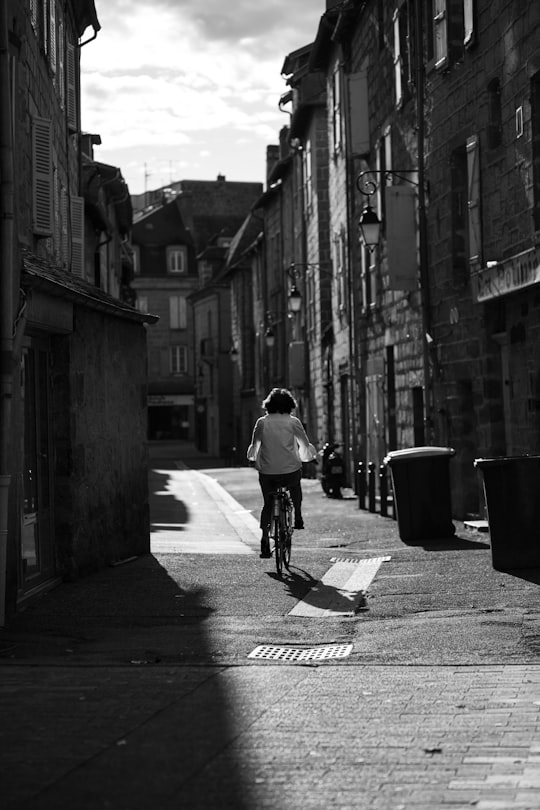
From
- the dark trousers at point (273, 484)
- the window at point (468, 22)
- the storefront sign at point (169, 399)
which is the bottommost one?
the dark trousers at point (273, 484)

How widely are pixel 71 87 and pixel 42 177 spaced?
7135mm

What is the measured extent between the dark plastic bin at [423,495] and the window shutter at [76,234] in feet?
28.3

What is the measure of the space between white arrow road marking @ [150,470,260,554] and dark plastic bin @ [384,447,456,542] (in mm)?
1785

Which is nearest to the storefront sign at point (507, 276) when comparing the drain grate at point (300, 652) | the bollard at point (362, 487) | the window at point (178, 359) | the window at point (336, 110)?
the bollard at point (362, 487)

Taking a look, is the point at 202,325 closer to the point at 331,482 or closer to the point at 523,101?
the point at 331,482

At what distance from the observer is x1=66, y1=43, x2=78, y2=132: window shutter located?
891 inches

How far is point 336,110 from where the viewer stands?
30969mm

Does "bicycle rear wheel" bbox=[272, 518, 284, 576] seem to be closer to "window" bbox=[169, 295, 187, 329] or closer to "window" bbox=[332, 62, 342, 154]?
"window" bbox=[332, 62, 342, 154]

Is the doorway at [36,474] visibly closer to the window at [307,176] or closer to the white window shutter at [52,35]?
the white window shutter at [52,35]

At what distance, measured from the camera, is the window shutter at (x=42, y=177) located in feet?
52.3

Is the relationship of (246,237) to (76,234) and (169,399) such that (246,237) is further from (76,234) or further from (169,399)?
(76,234)

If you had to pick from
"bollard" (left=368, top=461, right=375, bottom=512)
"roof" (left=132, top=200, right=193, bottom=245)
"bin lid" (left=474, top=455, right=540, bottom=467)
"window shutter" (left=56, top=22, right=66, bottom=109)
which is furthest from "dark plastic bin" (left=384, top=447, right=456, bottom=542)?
"roof" (left=132, top=200, right=193, bottom=245)

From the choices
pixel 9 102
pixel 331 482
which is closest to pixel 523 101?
pixel 9 102

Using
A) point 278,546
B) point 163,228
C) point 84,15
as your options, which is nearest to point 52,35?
point 84,15
